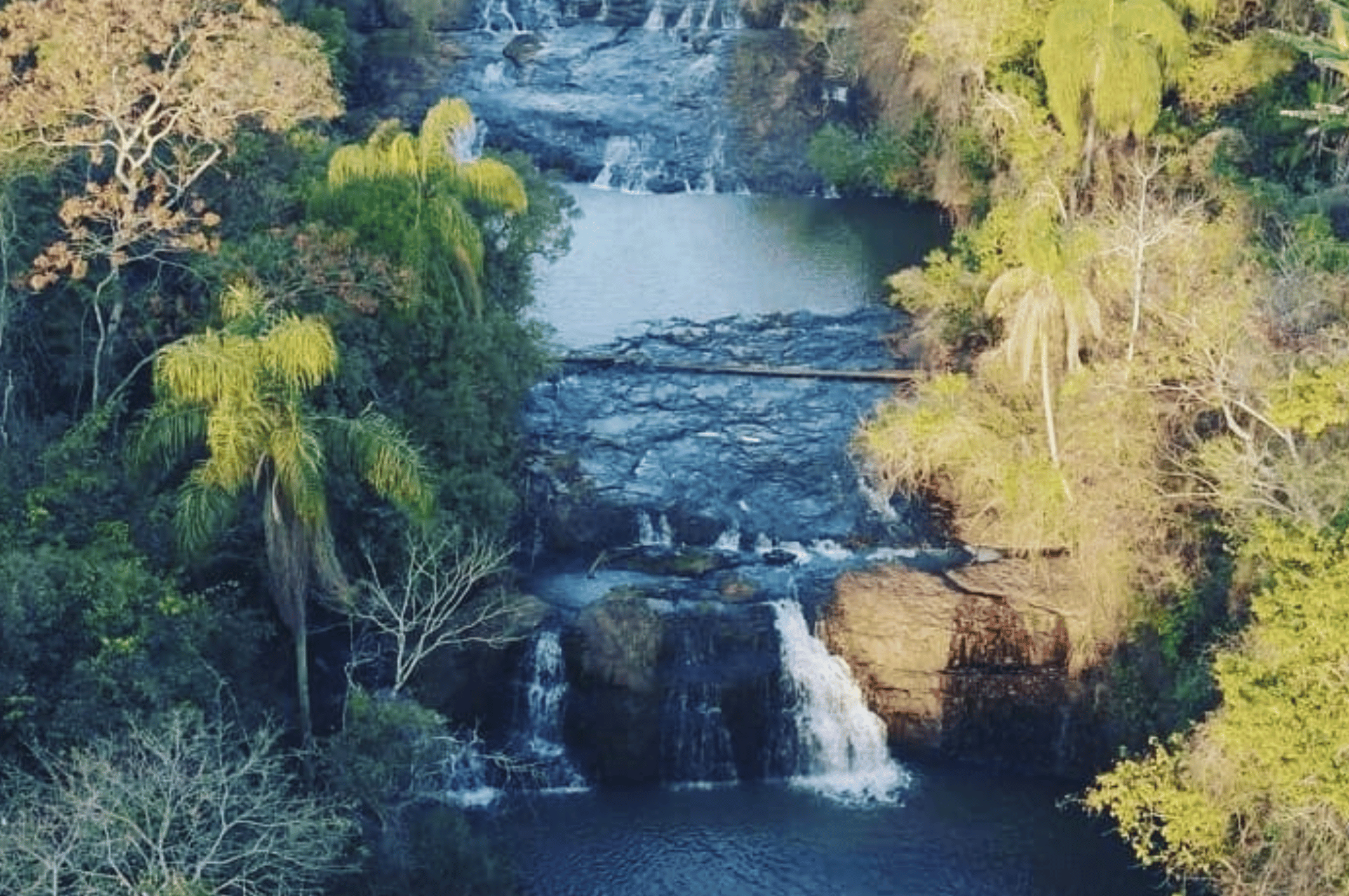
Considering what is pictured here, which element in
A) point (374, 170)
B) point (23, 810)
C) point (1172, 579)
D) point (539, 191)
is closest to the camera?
point (23, 810)

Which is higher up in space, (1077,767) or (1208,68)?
(1208,68)

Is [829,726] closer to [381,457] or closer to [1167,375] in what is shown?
[1167,375]

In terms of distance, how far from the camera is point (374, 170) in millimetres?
27406

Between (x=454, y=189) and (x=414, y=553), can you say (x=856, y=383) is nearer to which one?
(x=454, y=189)

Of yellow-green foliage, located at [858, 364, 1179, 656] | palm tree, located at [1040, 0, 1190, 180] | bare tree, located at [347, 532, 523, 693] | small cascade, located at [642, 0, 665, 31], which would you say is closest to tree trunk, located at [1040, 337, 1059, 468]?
yellow-green foliage, located at [858, 364, 1179, 656]

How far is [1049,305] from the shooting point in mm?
27281

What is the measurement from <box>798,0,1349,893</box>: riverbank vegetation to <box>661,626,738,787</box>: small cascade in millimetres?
5795

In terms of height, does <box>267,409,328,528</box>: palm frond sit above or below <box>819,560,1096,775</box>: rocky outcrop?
above

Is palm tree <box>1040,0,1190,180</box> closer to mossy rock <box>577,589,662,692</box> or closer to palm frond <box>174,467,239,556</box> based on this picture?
mossy rock <box>577,589,662,692</box>

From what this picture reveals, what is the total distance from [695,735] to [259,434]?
9247 mm

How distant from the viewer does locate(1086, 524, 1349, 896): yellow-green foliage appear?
61.0 ft

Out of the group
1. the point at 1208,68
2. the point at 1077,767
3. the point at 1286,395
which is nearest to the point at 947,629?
the point at 1077,767

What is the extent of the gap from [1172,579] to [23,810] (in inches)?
674

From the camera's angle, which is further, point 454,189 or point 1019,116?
point 1019,116
